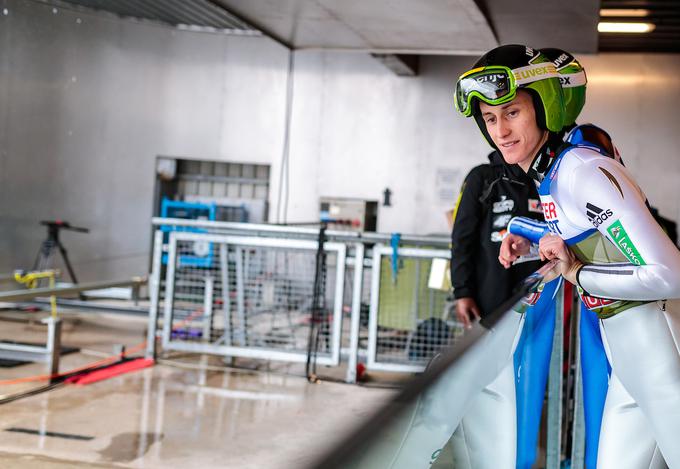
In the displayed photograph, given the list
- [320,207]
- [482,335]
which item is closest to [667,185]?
[320,207]

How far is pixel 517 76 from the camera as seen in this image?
222 cm

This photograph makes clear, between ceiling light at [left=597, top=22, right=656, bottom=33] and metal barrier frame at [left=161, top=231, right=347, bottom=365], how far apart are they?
6.64m

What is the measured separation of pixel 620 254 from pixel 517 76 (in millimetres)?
575

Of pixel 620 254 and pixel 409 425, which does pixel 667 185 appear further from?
pixel 409 425

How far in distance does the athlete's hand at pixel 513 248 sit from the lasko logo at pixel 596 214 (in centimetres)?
55

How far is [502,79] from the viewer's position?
223 cm

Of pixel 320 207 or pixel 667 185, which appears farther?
pixel 320 207

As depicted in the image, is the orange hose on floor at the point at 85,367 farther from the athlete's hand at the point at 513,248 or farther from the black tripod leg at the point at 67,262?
the athlete's hand at the point at 513,248

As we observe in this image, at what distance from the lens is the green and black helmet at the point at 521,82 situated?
223cm

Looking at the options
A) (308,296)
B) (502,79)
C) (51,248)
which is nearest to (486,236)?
(502,79)

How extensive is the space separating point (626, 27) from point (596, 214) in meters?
10.1

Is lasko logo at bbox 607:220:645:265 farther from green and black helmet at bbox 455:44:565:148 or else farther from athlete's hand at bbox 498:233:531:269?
athlete's hand at bbox 498:233:531:269

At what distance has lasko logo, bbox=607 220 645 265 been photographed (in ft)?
6.57

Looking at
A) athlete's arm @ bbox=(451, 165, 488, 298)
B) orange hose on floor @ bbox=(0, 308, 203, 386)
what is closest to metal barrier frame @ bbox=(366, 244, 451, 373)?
orange hose on floor @ bbox=(0, 308, 203, 386)
